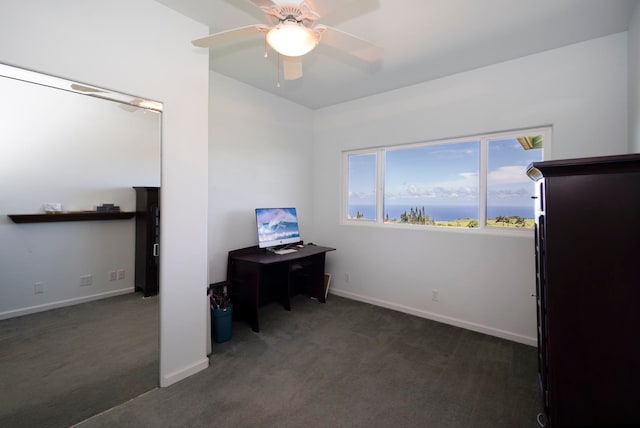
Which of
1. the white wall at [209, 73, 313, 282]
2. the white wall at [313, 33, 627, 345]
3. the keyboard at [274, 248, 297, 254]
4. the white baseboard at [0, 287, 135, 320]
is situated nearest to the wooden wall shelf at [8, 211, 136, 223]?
the white baseboard at [0, 287, 135, 320]

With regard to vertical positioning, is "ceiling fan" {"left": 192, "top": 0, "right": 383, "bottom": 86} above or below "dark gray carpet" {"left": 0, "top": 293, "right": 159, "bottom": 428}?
above

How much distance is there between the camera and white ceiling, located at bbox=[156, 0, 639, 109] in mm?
1994

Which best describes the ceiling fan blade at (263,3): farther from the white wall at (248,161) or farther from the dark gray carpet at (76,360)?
the dark gray carpet at (76,360)

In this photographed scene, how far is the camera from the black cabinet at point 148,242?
206 centimetres

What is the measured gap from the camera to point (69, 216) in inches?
71.6

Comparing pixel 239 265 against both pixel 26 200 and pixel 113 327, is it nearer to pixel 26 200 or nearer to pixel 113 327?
pixel 113 327

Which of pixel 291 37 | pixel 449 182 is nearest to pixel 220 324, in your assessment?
pixel 291 37

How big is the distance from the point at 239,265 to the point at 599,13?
3.68m

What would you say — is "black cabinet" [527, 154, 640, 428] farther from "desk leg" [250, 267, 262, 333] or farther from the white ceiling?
"desk leg" [250, 267, 262, 333]

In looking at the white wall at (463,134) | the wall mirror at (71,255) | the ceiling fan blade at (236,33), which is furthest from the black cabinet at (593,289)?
the wall mirror at (71,255)

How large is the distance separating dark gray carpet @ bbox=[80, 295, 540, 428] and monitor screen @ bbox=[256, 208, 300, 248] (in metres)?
0.96

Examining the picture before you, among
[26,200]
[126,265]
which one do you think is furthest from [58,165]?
[126,265]

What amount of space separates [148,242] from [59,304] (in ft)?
1.98

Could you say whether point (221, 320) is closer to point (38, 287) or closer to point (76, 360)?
point (76, 360)
